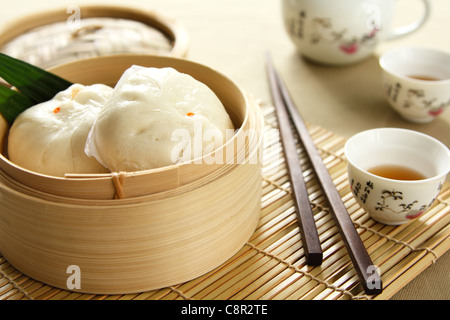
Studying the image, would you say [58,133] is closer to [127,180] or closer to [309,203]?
[127,180]

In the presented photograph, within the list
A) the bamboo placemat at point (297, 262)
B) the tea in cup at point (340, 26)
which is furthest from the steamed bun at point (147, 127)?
the tea in cup at point (340, 26)

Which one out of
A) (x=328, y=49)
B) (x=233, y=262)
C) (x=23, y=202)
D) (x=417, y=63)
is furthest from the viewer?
(x=328, y=49)

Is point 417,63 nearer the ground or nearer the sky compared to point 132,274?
nearer the sky

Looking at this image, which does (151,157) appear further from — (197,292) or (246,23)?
(246,23)

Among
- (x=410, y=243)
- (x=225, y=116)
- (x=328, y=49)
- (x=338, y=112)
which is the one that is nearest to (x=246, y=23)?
(x=328, y=49)

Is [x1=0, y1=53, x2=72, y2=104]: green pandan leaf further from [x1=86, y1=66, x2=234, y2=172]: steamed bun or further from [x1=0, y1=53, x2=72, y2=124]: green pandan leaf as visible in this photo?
[x1=86, y1=66, x2=234, y2=172]: steamed bun

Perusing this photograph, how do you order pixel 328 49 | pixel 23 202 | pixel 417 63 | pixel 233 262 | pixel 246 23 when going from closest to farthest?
1. pixel 23 202
2. pixel 233 262
3. pixel 417 63
4. pixel 328 49
5. pixel 246 23
